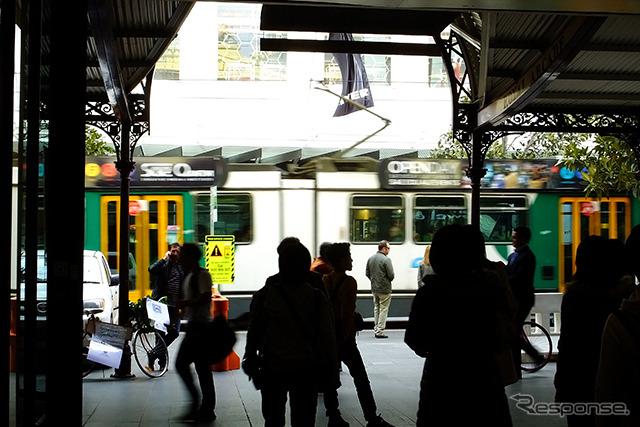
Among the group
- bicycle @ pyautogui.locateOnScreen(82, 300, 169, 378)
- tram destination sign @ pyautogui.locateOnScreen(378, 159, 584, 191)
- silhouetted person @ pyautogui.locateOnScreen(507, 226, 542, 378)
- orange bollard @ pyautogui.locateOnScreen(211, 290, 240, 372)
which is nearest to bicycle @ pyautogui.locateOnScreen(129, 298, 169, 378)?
bicycle @ pyautogui.locateOnScreen(82, 300, 169, 378)

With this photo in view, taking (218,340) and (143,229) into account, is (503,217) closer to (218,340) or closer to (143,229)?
(143,229)

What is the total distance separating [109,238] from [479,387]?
1396 cm

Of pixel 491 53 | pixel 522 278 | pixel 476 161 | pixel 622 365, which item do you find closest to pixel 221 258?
pixel 476 161

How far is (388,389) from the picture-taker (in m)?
10.2

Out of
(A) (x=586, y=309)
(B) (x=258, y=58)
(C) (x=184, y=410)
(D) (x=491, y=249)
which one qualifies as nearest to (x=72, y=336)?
(A) (x=586, y=309)

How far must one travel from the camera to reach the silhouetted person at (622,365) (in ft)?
9.81

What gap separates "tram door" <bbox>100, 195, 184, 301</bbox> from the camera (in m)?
16.9

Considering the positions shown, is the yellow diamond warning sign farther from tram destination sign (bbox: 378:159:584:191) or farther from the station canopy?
tram destination sign (bbox: 378:159:584:191)

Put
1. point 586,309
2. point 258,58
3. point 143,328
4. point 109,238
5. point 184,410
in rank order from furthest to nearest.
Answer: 1. point 258,58
2. point 109,238
3. point 143,328
4. point 184,410
5. point 586,309

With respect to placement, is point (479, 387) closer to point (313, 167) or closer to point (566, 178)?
point (313, 167)

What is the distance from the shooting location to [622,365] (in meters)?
3.01

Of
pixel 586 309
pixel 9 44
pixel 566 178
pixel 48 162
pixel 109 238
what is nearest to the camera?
pixel 9 44

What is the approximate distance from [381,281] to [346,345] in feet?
26.6

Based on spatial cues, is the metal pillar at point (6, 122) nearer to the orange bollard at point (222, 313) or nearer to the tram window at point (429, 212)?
the orange bollard at point (222, 313)
